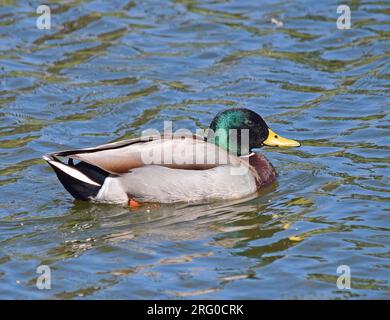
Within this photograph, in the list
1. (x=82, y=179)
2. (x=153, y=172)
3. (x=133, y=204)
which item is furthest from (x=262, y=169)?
(x=82, y=179)

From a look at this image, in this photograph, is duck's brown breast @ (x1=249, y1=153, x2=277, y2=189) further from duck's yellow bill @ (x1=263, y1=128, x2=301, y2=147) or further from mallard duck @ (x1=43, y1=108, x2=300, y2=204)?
mallard duck @ (x1=43, y1=108, x2=300, y2=204)

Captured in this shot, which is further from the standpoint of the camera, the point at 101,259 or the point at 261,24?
the point at 261,24

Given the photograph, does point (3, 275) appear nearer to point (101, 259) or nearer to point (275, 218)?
point (101, 259)

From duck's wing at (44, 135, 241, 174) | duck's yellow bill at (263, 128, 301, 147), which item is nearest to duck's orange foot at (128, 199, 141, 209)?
duck's wing at (44, 135, 241, 174)

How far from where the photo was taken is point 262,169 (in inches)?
421

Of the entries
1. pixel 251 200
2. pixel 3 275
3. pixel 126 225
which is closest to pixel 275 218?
pixel 251 200

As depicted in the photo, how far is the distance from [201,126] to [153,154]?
7.96 ft

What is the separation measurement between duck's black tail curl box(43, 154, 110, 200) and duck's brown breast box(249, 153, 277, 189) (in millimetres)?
1585

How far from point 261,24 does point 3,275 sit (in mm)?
8344

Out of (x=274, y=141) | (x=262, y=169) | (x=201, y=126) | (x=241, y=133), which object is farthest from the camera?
(x=201, y=126)

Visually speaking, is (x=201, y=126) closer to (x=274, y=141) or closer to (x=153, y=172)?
(x=274, y=141)

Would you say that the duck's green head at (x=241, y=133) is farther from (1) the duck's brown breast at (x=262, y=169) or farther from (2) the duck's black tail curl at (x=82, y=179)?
(2) the duck's black tail curl at (x=82, y=179)

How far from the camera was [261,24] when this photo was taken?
15742 mm

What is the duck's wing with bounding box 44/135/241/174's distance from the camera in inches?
394
